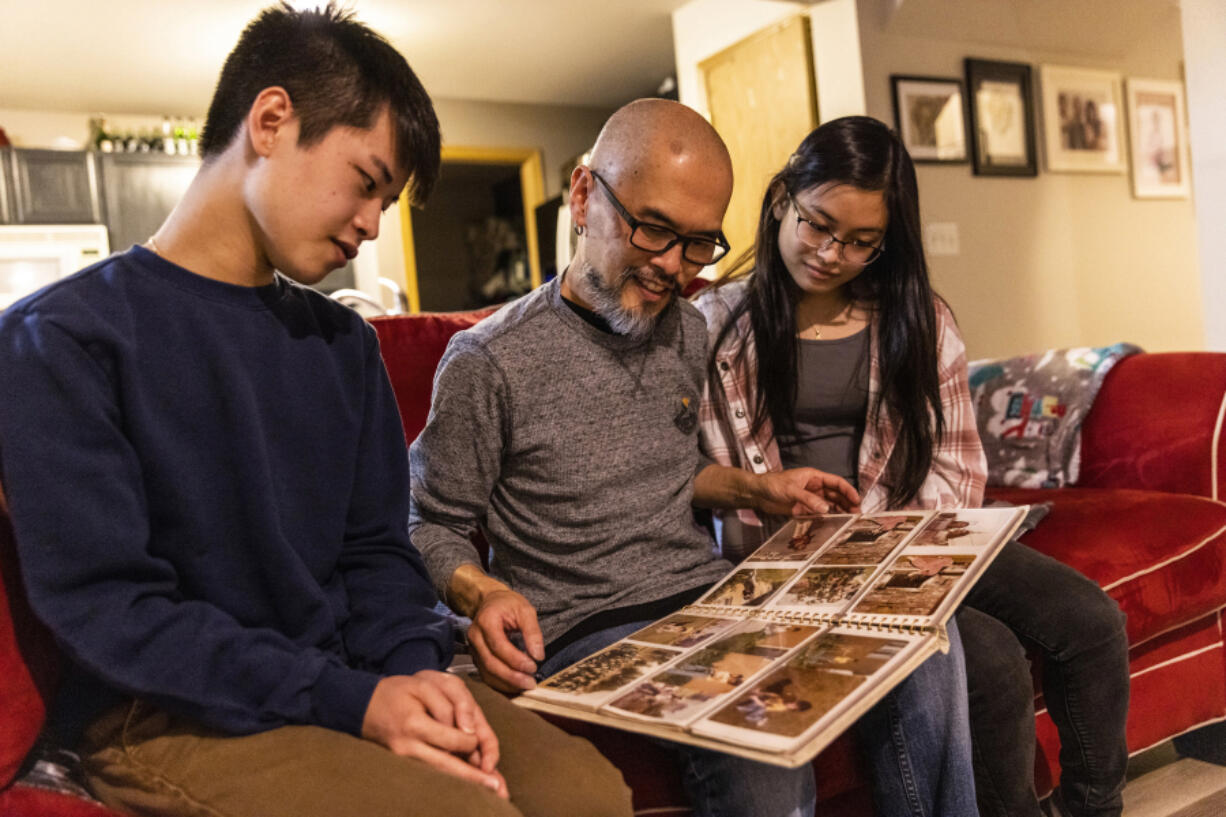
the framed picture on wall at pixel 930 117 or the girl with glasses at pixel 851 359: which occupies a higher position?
the framed picture on wall at pixel 930 117

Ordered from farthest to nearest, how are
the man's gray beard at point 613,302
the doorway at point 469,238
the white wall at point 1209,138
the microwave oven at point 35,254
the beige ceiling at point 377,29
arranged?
the doorway at point 469,238, the microwave oven at point 35,254, the beige ceiling at point 377,29, the white wall at point 1209,138, the man's gray beard at point 613,302

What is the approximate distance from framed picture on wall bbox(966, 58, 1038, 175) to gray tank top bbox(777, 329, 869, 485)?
2.90m

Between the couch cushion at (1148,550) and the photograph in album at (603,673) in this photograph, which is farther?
the couch cushion at (1148,550)

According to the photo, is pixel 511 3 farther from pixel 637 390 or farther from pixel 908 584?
pixel 908 584

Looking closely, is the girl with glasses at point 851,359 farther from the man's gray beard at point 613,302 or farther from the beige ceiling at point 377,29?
the beige ceiling at point 377,29

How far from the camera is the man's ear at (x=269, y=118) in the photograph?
86cm

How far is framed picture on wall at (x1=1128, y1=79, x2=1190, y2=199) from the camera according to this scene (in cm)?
479

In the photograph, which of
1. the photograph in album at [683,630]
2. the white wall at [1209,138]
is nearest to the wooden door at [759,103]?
the white wall at [1209,138]

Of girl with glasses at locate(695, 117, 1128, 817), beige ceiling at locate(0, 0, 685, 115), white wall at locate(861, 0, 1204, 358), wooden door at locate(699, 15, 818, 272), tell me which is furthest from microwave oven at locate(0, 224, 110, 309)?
girl with glasses at locate(695, 117, 1128, 817)

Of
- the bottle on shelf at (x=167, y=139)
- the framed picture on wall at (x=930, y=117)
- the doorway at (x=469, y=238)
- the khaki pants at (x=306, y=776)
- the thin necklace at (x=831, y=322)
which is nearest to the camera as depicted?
the khaki pants at (x=306, y=776)

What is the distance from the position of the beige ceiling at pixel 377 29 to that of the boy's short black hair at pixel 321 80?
11.2 feet

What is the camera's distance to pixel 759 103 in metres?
4.36

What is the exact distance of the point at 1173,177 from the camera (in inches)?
196

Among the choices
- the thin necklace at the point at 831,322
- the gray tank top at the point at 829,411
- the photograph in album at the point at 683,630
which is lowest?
the photograph in album at the point at 683,630
